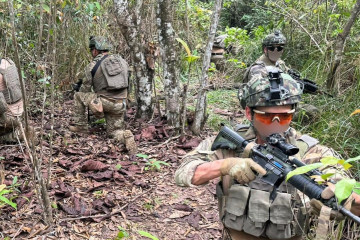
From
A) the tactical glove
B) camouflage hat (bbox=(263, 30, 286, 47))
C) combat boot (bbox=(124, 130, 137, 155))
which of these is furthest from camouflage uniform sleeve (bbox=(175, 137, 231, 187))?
camouflage hat (bbox=(263, 30, 286, 47))

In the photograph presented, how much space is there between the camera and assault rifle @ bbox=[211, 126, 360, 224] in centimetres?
182

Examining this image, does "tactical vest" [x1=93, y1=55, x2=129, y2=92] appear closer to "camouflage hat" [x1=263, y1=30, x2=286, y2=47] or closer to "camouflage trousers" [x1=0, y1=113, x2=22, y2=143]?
"camouflage trousers" [x1=0, y1=113, x2=22, y2=143]

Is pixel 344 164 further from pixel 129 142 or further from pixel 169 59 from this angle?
pixel 169 59

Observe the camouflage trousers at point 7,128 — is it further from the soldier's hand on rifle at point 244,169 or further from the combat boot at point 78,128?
the soldier's hand on rifle at point 244,169

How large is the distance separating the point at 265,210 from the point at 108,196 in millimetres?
2282

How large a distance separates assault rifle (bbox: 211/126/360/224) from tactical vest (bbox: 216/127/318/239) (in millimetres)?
67

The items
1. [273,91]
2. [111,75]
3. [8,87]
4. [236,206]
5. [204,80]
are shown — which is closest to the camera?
[273,91]

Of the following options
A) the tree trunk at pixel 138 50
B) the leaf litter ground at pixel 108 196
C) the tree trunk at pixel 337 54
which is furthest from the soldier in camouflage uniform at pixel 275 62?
the tree trunk at pixel 138 50

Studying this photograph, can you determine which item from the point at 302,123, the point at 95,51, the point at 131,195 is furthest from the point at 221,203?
the point at 95,51

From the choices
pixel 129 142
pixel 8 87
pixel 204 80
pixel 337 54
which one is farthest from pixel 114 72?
pixel 337 54

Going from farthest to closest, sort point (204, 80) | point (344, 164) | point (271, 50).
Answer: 1. point (271, 50)
2. point (204, 80)
3. point (344, 164)

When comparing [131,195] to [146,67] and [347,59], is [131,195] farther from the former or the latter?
[347,59]

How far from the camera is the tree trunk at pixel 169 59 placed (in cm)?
548

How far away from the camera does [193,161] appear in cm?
229
